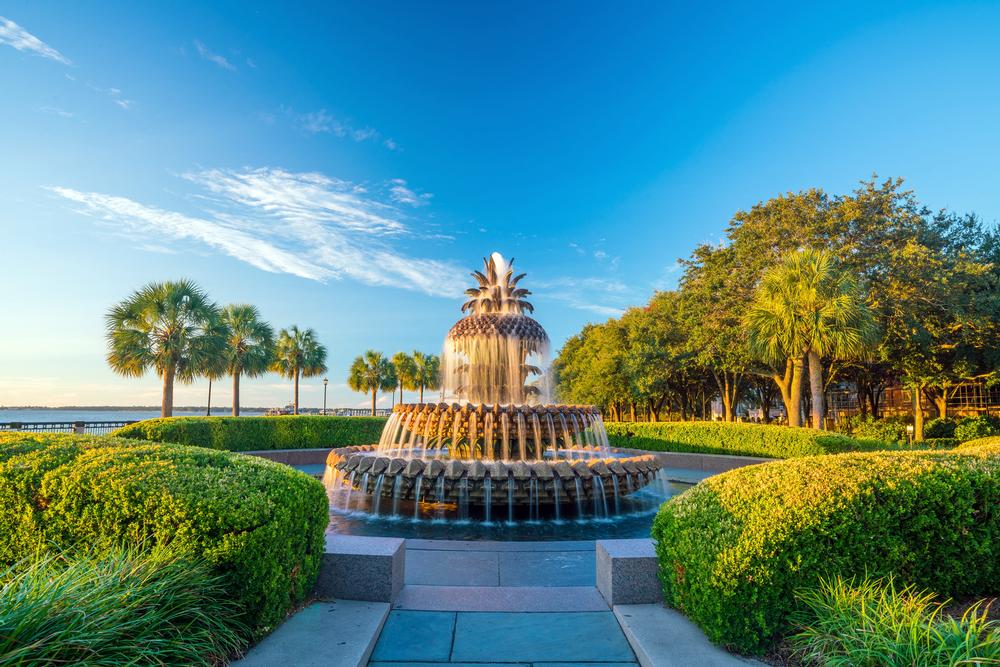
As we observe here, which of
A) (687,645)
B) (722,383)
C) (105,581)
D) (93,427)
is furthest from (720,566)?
(722,383)

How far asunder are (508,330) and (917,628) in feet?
28.9

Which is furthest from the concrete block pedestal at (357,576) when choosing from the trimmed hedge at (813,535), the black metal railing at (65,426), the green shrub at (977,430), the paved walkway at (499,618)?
the green shrub at (977,430)

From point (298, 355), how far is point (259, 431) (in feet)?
103

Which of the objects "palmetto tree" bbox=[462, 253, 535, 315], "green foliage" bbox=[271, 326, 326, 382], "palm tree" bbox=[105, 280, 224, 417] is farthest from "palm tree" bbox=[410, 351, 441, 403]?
"palmetto tree" bbox=[462, 253, 535, 315]

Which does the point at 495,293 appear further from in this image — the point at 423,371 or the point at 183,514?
the point at 423,371

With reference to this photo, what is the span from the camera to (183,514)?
372cm

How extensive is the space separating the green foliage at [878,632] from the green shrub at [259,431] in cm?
1840

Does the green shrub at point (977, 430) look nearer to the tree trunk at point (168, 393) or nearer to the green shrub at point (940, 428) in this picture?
the green shrub at point (940, 428)

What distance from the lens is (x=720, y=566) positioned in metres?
3.75

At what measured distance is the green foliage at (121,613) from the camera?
2.60m

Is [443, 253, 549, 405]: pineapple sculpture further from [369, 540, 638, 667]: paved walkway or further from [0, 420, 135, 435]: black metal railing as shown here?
[0, 420, 135, 435]: black metal railing

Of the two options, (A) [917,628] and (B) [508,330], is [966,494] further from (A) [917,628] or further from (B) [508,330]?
(B) [508,330]

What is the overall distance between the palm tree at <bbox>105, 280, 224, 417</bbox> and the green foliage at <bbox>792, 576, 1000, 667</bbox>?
2764 cm

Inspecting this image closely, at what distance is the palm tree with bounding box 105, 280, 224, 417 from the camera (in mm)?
24297
